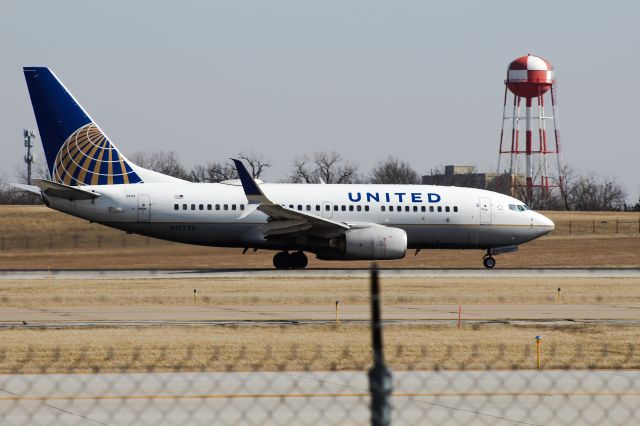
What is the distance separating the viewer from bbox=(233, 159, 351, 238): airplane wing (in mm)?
44938

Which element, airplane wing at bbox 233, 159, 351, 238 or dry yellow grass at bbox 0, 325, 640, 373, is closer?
dry yellow grass at bbox 0, 325, 640, 373

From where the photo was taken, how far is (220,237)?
156 feet

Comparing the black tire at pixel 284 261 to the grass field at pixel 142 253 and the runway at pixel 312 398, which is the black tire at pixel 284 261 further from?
→ the runway at pixel 312 398

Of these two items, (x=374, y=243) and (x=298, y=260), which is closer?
(x=374, y=243)

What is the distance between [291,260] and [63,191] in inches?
413

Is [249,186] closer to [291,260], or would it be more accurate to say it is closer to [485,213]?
[291,260]

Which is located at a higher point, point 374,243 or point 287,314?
point 374,243

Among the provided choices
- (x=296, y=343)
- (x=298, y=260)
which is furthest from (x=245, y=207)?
(x=296, y=343)

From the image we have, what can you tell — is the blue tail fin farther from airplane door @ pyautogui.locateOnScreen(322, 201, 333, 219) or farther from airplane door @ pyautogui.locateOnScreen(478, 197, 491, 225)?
airplane door @ pyautogui.locateOnScreen(478, 197, 491, 225)

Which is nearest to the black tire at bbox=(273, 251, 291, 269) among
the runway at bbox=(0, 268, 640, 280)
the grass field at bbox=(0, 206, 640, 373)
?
the runway at bbox=(0, 268, 640, 280)

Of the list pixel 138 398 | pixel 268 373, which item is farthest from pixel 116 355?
pixel 138 398

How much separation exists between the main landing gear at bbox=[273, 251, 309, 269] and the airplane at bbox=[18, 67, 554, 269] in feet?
0.15

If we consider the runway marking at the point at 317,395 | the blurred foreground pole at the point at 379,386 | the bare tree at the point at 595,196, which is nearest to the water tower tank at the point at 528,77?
the bare tree at the point at 595,196

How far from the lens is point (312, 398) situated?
1534cm
